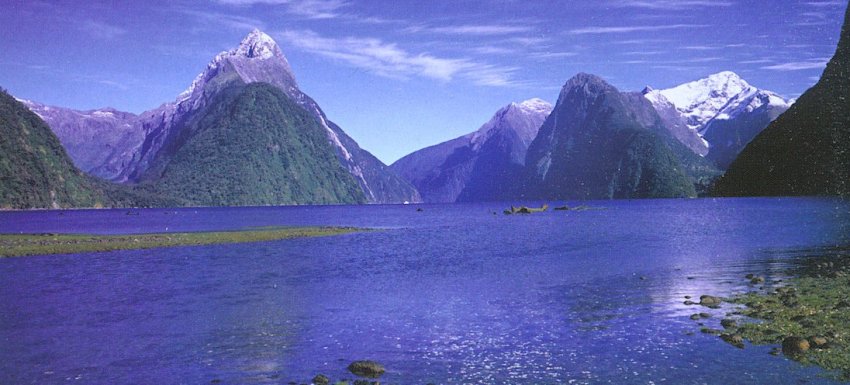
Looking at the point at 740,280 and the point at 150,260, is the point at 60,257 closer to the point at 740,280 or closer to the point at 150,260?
the point at 150,260

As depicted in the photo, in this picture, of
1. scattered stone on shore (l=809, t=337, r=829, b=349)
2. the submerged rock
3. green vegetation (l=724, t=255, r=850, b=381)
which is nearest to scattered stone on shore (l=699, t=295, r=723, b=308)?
green vegetation (l=724, t=255, r=850, b=381)

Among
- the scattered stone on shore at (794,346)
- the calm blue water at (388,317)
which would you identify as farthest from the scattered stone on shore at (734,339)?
the scattered stone on shore at (794,346)

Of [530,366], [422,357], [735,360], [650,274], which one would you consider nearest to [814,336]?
[735,360]

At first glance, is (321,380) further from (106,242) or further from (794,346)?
(106,242)

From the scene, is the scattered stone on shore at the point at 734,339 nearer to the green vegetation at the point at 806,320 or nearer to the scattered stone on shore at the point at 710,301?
the green vegetation at the point at 806,320

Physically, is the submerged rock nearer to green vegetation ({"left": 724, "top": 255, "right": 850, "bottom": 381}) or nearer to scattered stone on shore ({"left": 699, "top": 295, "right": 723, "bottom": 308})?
green vegetation ({"left": 724, "top": 255, "right": 850, "bottom": 381})

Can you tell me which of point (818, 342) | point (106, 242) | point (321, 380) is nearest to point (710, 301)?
point (818, 342)
